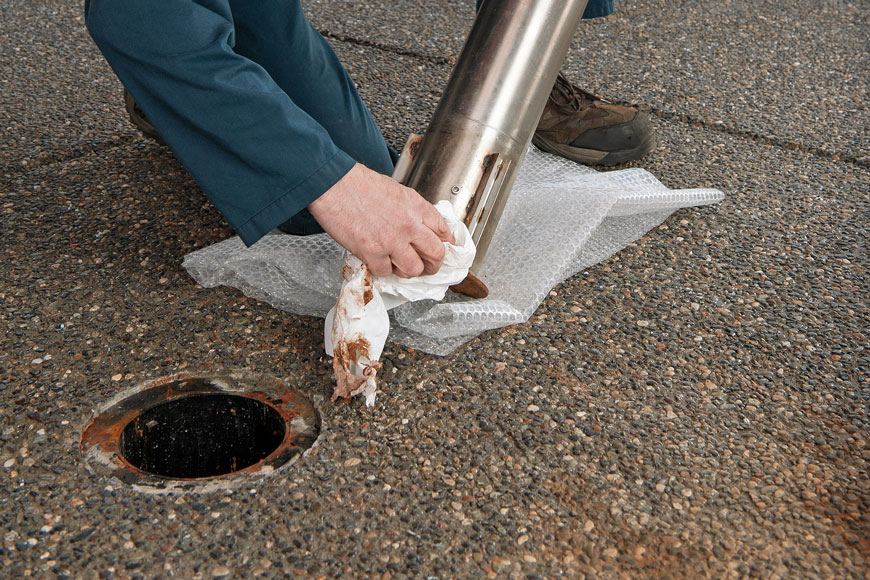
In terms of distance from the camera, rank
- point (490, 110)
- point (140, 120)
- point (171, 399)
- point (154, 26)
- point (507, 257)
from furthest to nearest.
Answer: point (140, 120)
point (507, 257)
point (490, 110)
point (171, 399)
point (154, 26)

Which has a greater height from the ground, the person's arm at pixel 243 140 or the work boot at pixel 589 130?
the person's arm at pixel 243 140

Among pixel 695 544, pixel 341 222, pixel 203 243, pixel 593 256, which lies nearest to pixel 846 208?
pixel 593 256

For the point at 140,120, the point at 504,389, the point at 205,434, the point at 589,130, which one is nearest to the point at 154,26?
the point at 205,434

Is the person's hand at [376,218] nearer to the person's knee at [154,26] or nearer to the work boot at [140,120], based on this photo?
Result: the person's knee at [154,26]

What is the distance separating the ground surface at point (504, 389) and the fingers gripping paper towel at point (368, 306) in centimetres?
6

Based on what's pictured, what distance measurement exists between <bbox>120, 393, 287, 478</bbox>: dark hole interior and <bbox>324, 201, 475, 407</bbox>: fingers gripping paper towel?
0.15 meters

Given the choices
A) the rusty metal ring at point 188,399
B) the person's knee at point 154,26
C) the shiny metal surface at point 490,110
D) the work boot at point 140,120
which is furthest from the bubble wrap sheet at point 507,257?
the work boot at point 140,120

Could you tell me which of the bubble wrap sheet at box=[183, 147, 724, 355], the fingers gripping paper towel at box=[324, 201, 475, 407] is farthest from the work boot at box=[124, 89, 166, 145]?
the fingers gripping paper towel at box=[324, 201, 475, 407]

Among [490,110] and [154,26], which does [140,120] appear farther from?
[490,110]

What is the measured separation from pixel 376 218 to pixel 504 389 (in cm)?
38

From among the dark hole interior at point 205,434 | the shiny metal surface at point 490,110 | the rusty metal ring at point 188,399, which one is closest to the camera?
the rusty metal ring at point 188,399

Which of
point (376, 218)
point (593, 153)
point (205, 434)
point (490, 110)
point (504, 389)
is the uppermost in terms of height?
point (490, 110)

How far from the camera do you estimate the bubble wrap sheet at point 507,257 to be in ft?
5.09

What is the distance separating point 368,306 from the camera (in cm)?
140
